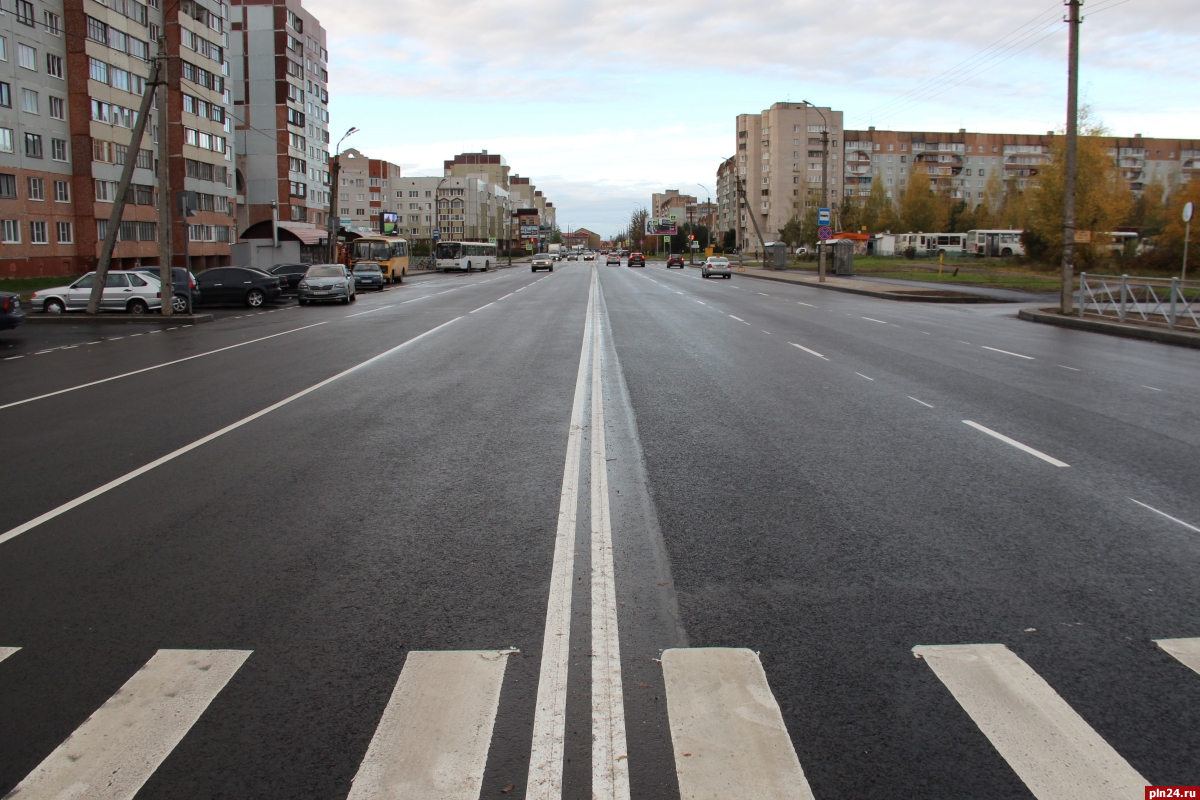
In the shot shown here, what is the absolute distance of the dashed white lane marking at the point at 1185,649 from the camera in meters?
4.10

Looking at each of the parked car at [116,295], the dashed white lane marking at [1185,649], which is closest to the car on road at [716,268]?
the parked car at [116,295]

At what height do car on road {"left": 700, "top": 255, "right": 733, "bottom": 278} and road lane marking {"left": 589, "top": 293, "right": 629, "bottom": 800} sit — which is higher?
car on road {"left": 700, "top": 255, "right": 733, "bottom": 278}

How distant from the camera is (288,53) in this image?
89125mm

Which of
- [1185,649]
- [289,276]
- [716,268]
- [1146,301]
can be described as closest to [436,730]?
[1185,649]

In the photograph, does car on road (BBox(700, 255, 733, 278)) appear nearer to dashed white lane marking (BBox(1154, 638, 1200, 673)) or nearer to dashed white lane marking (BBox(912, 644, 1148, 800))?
dashed white lane marking (BBox(1154, 638, 1200, 673))

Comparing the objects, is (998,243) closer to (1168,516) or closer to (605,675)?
(1168,516)

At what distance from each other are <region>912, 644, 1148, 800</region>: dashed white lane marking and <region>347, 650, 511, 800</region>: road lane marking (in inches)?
75.9

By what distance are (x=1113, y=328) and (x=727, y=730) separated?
72.6 ft

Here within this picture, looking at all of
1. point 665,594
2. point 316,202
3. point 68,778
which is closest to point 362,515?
point 665,594

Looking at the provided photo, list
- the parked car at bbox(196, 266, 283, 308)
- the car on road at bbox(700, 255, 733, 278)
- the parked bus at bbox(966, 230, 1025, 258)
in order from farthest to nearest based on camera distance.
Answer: the parked bus at bbox(966, 230, 1025, 258)
the car on road at bbox(700, 255, 733, 278)
the parked car at bbox(196, 266, 283, 308)

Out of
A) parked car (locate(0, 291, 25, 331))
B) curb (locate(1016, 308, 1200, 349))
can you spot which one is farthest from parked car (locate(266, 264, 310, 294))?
curb (locate(1016, 308, 1200, 349))

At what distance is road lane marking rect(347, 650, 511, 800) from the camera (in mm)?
3188

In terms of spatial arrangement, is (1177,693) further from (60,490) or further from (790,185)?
(790,185)

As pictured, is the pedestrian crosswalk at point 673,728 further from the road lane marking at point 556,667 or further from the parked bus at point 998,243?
the parked bus at point 998,243
